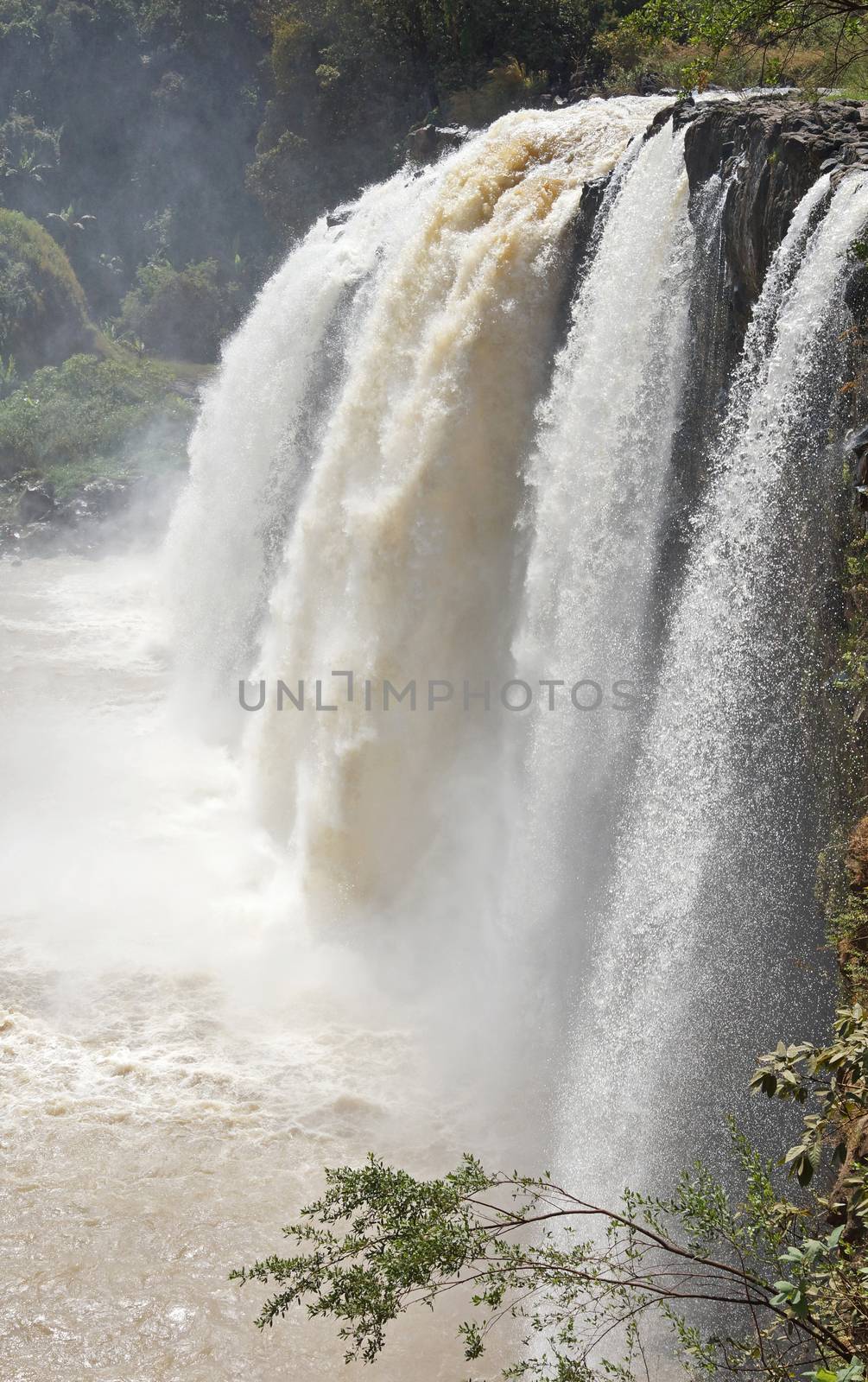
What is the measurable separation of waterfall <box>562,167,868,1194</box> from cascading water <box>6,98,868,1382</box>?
0.02m

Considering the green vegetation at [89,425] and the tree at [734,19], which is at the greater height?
the tree at [734,19]

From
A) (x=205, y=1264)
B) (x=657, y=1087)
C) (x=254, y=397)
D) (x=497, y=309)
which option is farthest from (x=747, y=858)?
(x=254, y=397)

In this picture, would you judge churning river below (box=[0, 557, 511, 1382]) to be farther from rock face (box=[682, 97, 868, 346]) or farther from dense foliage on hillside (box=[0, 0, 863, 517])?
dense foliage on hillside (box=[0, 0, 863, 517])

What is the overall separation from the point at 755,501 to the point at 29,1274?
16.5 feet

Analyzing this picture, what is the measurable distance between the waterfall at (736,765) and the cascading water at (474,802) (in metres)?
0.02

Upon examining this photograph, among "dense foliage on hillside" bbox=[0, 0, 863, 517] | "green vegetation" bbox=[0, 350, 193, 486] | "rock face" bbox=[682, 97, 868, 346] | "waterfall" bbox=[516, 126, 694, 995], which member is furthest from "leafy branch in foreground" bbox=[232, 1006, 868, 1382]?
"green vegetation" bbox=[0, 350, 193, 486]

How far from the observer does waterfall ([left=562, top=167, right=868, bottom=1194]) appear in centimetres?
495

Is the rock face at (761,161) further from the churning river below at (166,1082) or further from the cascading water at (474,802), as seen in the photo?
the churning river below at (166,1082)

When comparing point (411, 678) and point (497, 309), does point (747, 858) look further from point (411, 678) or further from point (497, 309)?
point (497, 309)

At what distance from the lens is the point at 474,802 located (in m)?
8.05

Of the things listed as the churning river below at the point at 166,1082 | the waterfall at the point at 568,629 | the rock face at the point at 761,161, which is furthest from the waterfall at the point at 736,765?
the churning river below at the point at 166,1082

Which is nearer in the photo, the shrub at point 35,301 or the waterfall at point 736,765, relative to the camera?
the waterfall at point 736,765

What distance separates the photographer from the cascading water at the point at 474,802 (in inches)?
201

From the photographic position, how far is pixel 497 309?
25.2 ft
